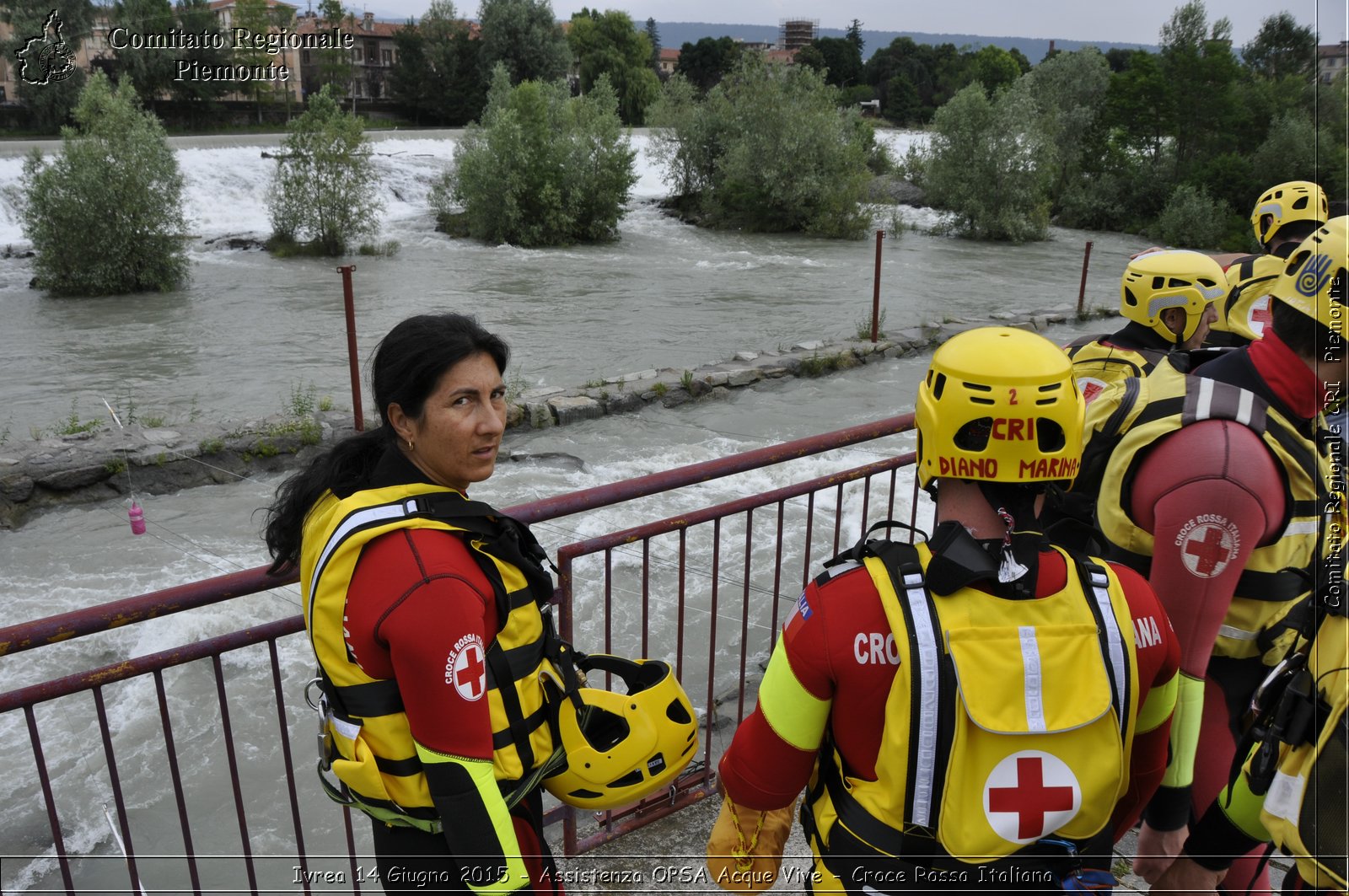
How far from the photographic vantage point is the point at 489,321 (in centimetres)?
1752

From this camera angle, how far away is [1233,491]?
87.6 inches

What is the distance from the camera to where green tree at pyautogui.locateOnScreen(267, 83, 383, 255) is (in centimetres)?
2450

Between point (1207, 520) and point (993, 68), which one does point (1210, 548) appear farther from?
point (993, 68)

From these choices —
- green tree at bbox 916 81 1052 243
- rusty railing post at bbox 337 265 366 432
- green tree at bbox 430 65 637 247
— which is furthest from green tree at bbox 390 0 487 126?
rusty railing post at bbox 337 265 366 432

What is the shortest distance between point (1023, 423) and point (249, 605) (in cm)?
681

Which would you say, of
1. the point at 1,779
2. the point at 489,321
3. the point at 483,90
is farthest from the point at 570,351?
the point at 483,90

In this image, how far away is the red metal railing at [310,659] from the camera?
230cm

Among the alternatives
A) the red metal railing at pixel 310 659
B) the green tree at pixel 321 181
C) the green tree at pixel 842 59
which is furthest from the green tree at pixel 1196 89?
the green tree at pixel 842 59

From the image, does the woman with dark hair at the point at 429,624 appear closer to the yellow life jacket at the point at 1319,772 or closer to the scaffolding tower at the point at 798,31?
the yellow life jacket at the point at 1319,772

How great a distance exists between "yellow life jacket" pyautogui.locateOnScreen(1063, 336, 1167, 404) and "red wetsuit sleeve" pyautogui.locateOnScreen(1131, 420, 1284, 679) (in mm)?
773

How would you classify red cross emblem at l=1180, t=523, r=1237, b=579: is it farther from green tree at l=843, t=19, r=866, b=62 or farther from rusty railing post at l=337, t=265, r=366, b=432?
green tree at l=843, t=19, r=866, b=62

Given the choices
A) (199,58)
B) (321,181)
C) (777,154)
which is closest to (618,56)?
(199,58)

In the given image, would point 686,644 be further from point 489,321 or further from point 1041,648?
point 489,321

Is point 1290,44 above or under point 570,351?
above
